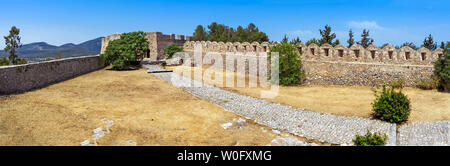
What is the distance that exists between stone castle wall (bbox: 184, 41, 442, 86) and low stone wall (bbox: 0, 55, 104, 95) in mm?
14043

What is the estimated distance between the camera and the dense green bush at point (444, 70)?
41.4 feet

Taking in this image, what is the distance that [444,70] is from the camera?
1277 cm

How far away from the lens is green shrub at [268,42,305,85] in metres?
16.4

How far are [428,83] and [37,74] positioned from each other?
1873 cm

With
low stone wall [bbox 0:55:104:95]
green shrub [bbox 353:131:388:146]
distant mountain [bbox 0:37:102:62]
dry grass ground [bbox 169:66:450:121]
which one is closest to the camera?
green shrub [bbox 353:131:388:146]

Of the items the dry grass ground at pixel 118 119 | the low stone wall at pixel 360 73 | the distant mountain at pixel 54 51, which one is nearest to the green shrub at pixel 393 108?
the dry grass ground at pixel 118 119

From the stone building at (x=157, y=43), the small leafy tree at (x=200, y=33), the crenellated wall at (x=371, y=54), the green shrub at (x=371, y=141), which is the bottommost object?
the green shrub at (x=371, y=141)

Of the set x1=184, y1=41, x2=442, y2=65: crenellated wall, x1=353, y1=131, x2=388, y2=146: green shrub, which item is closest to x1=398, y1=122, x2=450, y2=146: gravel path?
x1=353, y1=131, x2=388, y2=146: green shrub

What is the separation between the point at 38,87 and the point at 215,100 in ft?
26.7

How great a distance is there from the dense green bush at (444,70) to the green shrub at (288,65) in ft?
21.9

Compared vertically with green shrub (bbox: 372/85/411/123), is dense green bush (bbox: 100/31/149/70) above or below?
above

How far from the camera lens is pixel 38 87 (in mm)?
12383

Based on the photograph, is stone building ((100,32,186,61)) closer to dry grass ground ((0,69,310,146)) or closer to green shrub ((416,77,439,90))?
dry grass ground ((0,69,310,146))

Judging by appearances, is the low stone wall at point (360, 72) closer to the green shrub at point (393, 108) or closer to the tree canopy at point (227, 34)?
the green shrub at point (393, 108)
